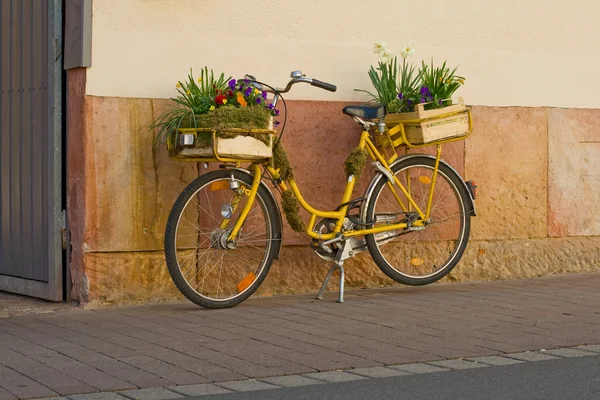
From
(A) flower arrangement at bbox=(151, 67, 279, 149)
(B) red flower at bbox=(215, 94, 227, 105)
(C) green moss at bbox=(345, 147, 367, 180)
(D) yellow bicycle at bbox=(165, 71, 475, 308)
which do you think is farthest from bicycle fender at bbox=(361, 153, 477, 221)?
(B) red flower at bbox=(215, 94, 227, 105)

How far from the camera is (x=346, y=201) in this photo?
745 cm

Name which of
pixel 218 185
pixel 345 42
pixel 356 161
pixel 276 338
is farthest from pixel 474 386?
pixel 345 42

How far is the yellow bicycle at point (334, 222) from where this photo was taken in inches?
276

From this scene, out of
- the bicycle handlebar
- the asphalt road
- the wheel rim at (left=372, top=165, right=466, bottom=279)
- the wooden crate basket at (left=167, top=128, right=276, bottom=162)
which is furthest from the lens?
the wheel rim at (left=372, top=165, right=466, bottom=279)

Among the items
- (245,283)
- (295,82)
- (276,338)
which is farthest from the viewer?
(245,283)

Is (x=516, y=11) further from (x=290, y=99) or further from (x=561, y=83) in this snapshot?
(x=290, y=99)

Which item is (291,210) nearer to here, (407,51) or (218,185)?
(218,185)

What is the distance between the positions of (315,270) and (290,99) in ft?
3.87

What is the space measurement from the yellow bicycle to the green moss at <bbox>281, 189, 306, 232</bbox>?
5 centimetres

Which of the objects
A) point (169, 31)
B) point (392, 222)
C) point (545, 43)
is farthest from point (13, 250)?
point (545, 43)

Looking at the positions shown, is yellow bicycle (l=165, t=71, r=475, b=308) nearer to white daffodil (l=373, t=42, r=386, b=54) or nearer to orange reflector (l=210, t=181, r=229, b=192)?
orange reflector (l=210, t=181, r=229, b=192)

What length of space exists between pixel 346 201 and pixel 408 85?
98 centimetres

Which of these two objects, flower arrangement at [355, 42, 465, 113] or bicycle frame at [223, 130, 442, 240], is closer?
bicycle frame at [223, 130, 442, 240]

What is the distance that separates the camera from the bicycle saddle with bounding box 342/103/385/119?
7.45 meters
